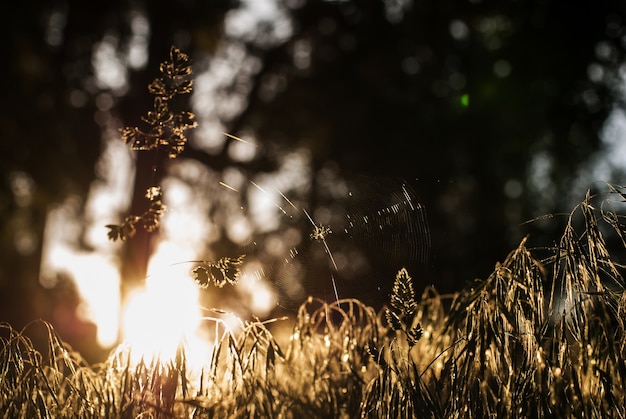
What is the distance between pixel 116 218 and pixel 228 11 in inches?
121

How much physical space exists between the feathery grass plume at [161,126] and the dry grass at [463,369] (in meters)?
0.29

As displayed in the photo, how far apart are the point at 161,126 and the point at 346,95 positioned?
20.9 ft

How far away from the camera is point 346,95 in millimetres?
7633

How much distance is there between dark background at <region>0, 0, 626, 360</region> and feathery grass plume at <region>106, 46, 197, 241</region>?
175 inches

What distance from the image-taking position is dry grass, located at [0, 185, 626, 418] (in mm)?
1158

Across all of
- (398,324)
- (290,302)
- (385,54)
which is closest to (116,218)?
(385,54)

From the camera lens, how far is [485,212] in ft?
28.6

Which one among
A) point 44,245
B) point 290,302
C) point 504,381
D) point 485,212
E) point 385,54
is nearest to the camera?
point 504,381

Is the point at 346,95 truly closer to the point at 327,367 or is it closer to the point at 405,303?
the point at 327,367

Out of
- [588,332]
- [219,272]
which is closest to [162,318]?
[219,272]

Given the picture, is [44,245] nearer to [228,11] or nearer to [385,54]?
[228,11]

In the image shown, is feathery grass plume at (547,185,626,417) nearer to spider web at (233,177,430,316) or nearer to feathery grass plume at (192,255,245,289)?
spider web at (233,177,430,316)

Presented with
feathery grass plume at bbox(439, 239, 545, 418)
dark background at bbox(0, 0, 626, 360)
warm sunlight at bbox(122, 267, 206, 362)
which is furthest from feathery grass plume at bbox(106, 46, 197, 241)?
dark background at bbox(0, 0, 626, 360)

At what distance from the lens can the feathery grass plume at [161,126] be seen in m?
1.35
